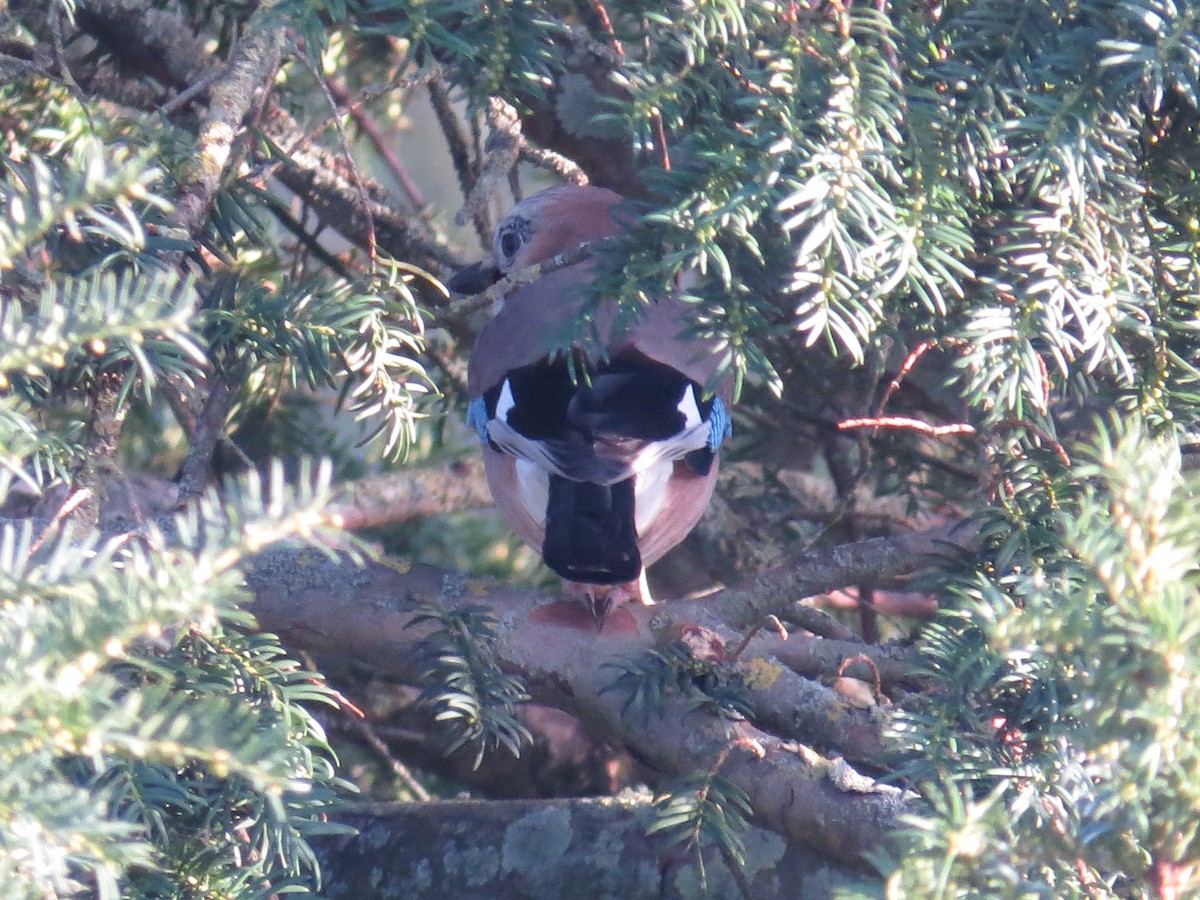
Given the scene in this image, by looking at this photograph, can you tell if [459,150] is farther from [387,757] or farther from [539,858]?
[539,858]

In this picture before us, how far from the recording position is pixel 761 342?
2096mm

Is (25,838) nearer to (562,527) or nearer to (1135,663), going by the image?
(1135,663)

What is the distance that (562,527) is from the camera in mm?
2117

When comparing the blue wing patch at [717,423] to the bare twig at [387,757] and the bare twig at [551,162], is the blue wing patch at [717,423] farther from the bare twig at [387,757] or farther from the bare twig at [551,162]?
the bare twig at [387,757]

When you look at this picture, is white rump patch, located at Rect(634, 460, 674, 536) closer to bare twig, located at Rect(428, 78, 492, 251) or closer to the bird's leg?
the bird's leg

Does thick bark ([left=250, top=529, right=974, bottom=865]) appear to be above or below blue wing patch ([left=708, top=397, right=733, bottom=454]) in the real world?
below

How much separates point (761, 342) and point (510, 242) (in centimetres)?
118

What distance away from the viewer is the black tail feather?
205 centimetres

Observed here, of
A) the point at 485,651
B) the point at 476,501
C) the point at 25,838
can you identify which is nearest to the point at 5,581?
the point at 25,838

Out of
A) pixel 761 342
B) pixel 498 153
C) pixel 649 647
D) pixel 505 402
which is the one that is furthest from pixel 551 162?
pixel 649 647

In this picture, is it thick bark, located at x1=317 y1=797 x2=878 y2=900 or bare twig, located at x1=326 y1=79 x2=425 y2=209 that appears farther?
bare twig, located at x1=326 y1=79 x2=425 y2=209

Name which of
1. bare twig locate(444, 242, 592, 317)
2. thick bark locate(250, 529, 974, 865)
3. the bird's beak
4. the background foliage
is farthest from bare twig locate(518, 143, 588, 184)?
thick bark locate(250, 529, 974, 865)

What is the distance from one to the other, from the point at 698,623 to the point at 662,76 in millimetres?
991

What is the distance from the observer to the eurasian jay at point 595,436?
211 centimetres
